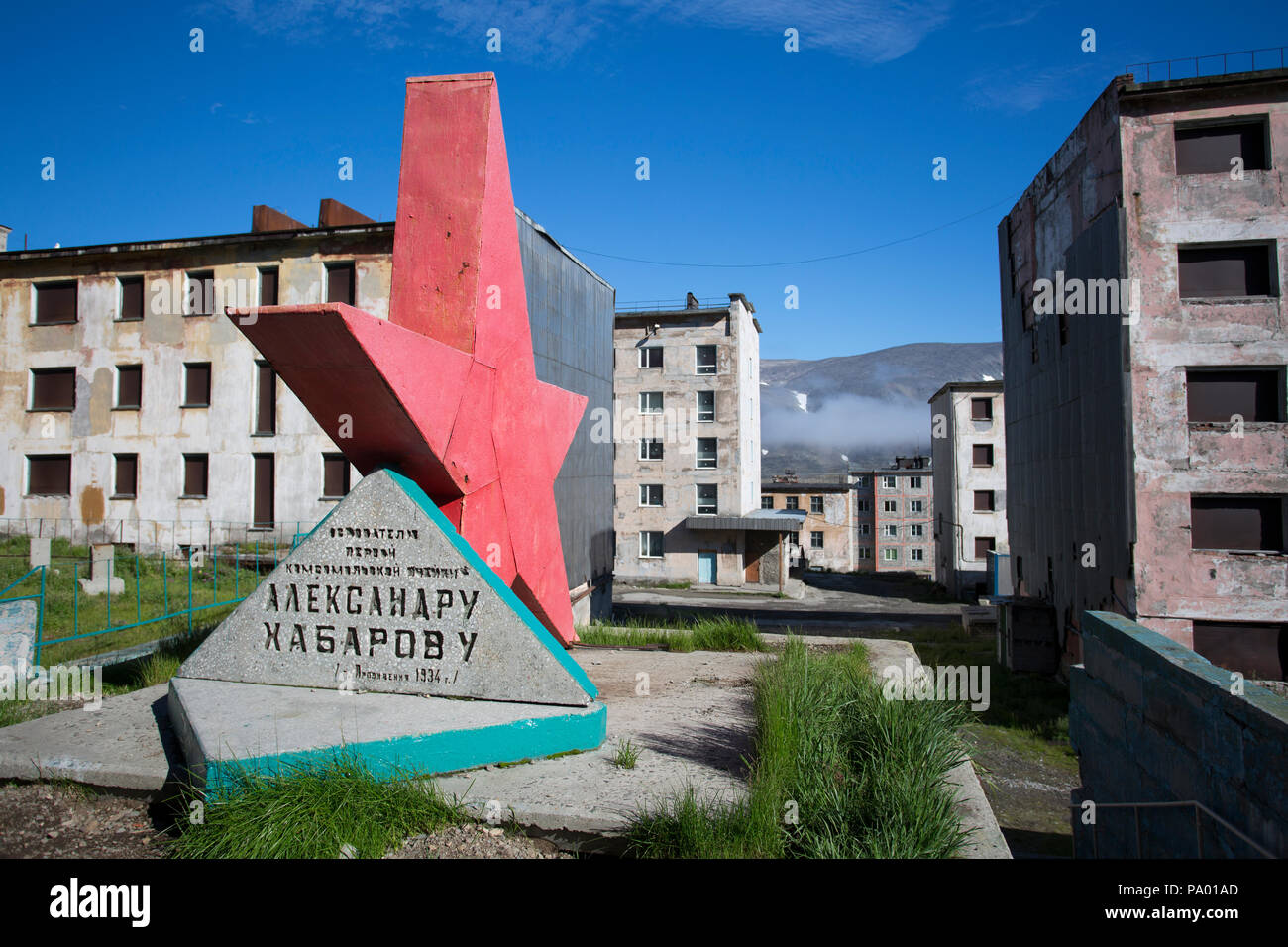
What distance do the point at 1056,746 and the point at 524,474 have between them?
11.1 metres

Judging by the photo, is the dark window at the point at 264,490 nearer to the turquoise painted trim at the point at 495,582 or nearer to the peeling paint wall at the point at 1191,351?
the turquoise painted trim at the point at 495,582

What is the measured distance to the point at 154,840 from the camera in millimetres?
4688

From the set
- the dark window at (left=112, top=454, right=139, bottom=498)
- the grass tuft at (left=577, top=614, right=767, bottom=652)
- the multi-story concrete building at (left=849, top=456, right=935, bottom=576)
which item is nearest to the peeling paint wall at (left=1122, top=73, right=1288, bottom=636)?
the grass tuft at (left=577, top=614, right=767, bottom=652)

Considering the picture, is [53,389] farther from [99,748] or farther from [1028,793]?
[1028,793]

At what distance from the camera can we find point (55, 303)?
2634cm

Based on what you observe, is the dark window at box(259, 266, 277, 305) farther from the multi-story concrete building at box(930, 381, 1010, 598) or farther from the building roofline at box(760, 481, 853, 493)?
the building roofline at box(760, 481, 853, 493)

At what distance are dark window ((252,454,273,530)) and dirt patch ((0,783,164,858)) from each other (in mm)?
20824

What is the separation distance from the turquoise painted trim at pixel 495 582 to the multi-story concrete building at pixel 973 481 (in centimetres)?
3714

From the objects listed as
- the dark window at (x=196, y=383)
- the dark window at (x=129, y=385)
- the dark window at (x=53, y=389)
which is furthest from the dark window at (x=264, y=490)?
the dark window at (x=53, y=389)

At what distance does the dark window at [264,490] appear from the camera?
24906 mm

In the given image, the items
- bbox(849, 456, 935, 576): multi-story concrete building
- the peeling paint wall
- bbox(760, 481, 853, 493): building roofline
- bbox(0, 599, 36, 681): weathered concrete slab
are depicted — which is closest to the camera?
bbox(0, 599, 36, 681): weathered concrete slab

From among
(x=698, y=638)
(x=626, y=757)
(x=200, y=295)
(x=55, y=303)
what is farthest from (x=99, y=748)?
(x=55, y=303)

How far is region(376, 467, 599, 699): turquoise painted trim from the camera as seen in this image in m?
6.32
